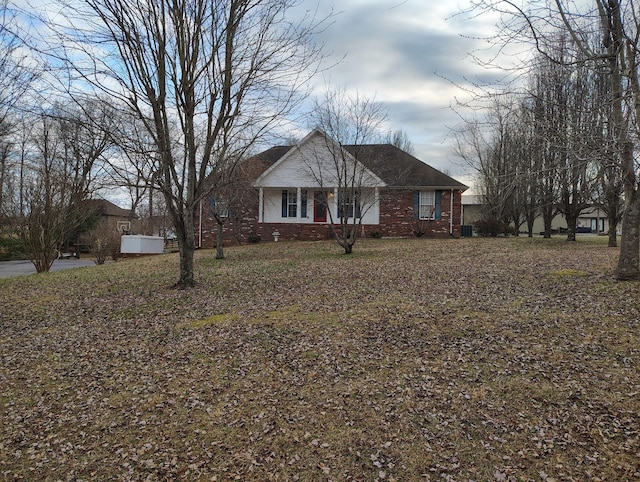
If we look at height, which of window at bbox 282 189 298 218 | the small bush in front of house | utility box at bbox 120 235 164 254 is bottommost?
utility box at bbox 120 235 164 254

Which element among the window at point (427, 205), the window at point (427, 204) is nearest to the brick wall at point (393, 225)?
the window at point (427, 205)

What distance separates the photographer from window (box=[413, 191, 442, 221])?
22672mm

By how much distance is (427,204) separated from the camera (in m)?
22.8

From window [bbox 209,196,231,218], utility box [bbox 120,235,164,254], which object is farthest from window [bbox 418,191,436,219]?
utility box [bbox 120,235,164,254]

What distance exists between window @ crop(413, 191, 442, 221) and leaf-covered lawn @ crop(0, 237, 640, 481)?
14.0m

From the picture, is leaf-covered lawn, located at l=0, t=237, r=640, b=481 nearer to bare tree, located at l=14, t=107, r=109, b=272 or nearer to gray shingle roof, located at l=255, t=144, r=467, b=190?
bare tree, located at l=14, t=107, r=109, b=272

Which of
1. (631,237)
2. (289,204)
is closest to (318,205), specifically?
(289,204)

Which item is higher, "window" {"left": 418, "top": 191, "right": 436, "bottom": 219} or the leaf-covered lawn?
"window" {"left": 418, "top": 191, "right": 436, "bottom": 219}

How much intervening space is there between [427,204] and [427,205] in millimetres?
60

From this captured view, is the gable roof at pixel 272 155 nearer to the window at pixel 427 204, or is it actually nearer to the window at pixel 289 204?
the window at pixel 289 204

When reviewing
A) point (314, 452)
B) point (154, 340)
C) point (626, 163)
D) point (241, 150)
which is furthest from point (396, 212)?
point (314, 452)

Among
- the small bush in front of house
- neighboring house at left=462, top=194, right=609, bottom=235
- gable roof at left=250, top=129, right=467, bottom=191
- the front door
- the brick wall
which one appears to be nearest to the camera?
gable roof at left=250, top=129, right=467, bottom=191

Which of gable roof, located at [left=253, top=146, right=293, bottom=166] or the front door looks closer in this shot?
the front door

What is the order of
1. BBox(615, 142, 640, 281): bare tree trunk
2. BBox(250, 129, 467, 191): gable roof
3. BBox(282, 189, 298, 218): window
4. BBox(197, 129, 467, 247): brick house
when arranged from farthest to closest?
BBox(282, 189, 298, 218): window, BBox(197, 129, 467, 247): brick house, BBox(250, 129, 467, 191): gable roof, BBox(615, 142, 640, 281): bare tree trunk
